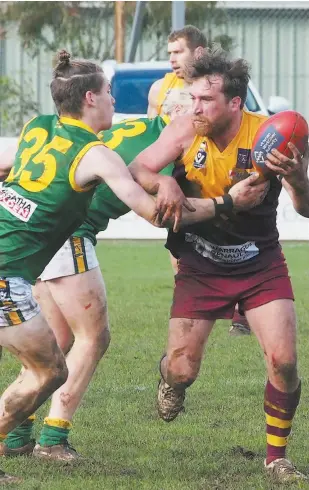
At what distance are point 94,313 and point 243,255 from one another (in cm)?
81

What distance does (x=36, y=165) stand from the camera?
5.32 metres

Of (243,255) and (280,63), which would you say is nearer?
(243,255)

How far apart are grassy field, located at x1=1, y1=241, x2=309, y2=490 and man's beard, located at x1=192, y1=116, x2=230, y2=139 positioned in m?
1.58

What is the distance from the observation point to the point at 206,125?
5586 millimetres

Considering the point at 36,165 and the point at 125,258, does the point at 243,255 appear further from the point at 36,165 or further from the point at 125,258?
the point at 125,258

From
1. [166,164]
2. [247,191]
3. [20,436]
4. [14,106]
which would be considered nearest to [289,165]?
[247,191]

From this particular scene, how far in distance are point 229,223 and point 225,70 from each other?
71cm

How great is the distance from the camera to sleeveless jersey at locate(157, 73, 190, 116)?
9241 millimetres

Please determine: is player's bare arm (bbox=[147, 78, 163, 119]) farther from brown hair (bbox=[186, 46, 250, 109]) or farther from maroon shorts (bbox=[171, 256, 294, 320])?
brown hair (bbox=[186, 46, 250, 109])

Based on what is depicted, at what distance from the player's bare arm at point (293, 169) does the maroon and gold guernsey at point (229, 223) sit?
161 mm

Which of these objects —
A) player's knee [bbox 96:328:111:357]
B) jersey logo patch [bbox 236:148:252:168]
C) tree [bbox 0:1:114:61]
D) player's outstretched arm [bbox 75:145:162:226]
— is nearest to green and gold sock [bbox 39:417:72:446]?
player's knee [bbox 96:328:111:357]

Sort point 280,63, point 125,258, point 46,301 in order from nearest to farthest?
point 46,301, point 125,258, point 280,63

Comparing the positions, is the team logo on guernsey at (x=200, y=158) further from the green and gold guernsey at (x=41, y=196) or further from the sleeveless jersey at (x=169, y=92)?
the sleeveless jersey at (x=169, y=92)

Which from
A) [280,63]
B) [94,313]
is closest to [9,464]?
[94,313]
